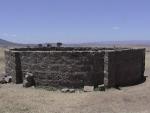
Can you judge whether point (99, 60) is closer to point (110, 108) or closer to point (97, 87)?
point (97, 87)

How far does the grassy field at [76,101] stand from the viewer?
13.5 meters

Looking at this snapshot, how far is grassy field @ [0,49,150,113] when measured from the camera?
1345 cm

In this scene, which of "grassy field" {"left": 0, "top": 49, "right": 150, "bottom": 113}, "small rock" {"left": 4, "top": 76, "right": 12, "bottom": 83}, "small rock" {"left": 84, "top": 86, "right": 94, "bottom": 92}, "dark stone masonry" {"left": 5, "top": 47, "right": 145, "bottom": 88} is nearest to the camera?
"grassy field" {"left": 0, "top": 49, "right": 150, "bottom": 113}

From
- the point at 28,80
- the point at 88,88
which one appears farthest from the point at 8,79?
the point at 88,88

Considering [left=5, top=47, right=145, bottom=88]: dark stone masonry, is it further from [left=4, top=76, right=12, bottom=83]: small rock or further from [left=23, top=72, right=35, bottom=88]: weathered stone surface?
[left=4, top=76, right=12, bottom=83]: small rock

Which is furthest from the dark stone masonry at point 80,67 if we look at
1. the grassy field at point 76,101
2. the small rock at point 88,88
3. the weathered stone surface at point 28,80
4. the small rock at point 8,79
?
the small rock at point 8,79

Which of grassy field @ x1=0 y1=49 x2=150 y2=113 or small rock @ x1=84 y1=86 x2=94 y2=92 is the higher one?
small rock @ x1=84 y1=86 x2=94 y2=92

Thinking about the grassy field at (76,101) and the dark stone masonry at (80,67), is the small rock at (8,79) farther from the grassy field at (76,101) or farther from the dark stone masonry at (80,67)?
the grassy field at (76,101)

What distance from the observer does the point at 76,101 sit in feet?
48.9

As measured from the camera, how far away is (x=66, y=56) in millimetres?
17531

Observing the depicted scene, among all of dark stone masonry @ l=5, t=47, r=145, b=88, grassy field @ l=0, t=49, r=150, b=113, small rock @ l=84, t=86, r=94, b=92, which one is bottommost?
grassy field @ l=0, t=49, r=150, b=113

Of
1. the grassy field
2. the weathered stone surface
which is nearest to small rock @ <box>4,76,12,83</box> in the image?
the weathered stone surface

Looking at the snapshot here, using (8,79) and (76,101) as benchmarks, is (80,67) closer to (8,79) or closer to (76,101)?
(76,101)

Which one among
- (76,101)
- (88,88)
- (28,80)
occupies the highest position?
(28,80)
